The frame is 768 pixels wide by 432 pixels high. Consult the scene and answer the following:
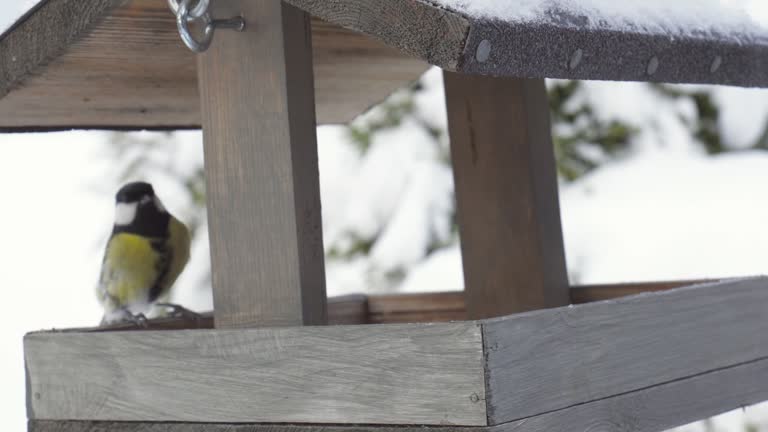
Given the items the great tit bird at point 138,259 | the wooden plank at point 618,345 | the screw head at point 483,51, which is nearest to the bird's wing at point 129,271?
the great tit bird at point 138,259

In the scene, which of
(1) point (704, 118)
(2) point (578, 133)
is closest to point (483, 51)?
(2) point (578, 133)

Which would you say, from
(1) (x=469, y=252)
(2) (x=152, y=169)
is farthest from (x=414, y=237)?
(1) (x=469, y=252)

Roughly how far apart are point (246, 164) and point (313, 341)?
0.31 metres

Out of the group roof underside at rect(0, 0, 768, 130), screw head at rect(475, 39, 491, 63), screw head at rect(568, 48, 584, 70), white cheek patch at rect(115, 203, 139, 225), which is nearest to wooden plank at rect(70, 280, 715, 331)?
white cheek patch at rect(115, 203, 139, 225)

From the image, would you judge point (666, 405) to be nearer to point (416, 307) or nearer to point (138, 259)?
point (416, 307)

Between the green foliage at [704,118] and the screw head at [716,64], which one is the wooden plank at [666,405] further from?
the green foliage at [704,118]

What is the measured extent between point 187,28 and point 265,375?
0.50 metres

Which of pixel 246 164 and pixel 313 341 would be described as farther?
pixel 246 164

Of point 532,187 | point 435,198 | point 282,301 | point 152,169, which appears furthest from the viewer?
point 152,169

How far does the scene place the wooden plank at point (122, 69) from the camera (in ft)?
5.63

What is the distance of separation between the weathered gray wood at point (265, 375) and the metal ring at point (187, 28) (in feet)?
1.35

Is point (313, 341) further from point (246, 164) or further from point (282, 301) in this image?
point (246, 164)

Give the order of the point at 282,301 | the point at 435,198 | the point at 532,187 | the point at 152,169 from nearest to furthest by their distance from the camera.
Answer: the point at 282,301, the point at 532,187, the point at 435,198, the point at 152,169

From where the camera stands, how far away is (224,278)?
65.3 inches
